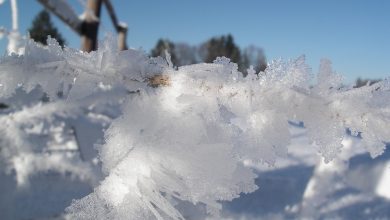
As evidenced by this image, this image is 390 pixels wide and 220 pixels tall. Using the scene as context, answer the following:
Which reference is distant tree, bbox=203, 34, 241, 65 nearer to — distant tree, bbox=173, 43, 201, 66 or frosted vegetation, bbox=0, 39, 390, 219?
distant tree, bbox=173, 43, 201, 66

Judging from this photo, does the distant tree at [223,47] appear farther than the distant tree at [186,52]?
No

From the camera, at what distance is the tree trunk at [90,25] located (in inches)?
165

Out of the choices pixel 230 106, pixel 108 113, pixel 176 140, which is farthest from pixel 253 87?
pixel 108 113

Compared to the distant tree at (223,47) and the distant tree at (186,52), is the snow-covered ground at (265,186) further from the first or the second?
the distant tree at (186,52)

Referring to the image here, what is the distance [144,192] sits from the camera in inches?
29.3

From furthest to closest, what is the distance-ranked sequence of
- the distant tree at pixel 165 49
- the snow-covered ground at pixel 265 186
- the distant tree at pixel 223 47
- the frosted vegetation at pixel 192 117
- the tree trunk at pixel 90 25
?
the distant tree at pixel 223 47 → the tree trunk at pixel 90 25 → the snow-covered ground at pixel 265 186 → the distant tree at pixel 165 49 → the frosted vegetation at pixel 192 117

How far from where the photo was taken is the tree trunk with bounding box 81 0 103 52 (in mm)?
4184

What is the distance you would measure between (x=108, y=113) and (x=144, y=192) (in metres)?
3.63

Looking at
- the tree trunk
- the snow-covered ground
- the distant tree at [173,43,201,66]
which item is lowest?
the snow-covered ground

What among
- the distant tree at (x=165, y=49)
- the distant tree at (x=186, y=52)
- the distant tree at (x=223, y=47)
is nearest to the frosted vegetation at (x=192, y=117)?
the distant tree at (x=165, y=49)

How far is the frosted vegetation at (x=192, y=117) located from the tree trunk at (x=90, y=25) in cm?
354

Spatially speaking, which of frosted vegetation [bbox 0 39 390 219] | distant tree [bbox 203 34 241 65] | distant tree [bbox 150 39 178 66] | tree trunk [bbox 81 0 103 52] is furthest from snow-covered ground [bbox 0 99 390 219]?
distant tree [bbox 203 34 241 65]

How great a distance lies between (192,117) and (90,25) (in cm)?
377

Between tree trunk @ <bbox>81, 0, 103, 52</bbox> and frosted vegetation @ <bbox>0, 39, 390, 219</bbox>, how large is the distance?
354 cm
